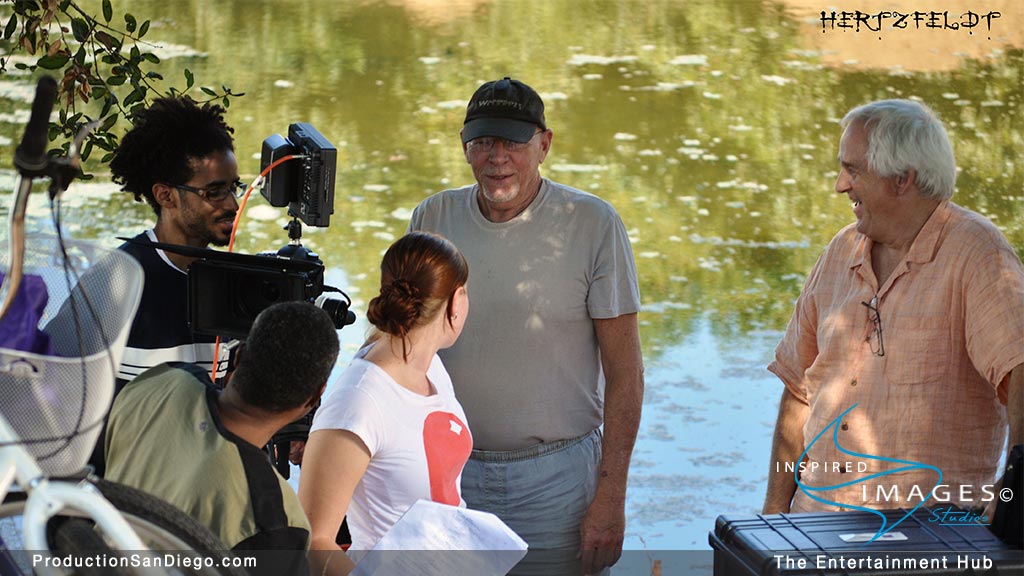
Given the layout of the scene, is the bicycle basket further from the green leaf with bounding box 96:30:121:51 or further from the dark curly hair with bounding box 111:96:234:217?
the green leaf with bounding box 96:30:121:51

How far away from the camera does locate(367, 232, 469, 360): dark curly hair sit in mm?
2035

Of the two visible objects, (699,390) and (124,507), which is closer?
(124,507)

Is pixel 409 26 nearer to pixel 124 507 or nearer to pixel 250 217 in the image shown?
pixel 250 217

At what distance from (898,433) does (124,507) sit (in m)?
1.51

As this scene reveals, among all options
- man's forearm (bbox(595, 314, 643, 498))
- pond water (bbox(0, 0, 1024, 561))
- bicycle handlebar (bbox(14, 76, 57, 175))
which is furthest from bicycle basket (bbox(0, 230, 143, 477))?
pond water (bbox(0, 0, 1024, 561))

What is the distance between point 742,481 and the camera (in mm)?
4766

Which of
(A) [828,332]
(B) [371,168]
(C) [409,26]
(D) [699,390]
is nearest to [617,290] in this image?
(A) [828,332]

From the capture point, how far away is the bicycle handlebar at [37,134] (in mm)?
1267

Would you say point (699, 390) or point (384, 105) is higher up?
point (384, 105)

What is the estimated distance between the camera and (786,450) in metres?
2.63

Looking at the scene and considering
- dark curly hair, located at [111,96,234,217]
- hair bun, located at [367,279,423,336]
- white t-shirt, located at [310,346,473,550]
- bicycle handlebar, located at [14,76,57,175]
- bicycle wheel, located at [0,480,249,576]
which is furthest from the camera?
dark curly hair, located at [111,96,234,217]

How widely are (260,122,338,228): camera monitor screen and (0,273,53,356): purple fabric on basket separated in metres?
0.89

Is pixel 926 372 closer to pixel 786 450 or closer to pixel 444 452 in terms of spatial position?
pixel 786 450

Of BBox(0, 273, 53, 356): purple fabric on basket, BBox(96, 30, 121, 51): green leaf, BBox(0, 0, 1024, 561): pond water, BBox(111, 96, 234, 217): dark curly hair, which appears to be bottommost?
BBox(0, 0, 1024, 561): pond water
